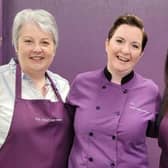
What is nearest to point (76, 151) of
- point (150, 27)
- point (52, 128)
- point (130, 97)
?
point (52, 128)

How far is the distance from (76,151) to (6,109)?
0.26 m

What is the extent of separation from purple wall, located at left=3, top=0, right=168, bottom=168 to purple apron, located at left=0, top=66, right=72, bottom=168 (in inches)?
16.8

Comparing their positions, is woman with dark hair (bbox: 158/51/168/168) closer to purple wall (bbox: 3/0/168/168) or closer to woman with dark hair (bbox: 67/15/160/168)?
woman with dark hair (bbox: 67/15/160/168)

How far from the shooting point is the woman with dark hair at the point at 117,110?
130 cm

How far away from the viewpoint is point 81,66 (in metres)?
1.83

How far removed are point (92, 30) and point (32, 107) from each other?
557 millimetres

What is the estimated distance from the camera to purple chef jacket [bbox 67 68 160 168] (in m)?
1.30

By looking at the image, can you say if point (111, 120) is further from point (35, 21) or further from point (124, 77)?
point (35, 21)

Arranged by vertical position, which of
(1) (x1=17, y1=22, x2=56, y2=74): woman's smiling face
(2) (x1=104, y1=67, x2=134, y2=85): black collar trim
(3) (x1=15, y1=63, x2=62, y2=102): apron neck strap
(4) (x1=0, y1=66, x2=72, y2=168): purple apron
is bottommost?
(4) (x1=0, y1=66, x2=72, y2=168): purple apron

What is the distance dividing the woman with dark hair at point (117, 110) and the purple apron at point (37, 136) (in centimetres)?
5

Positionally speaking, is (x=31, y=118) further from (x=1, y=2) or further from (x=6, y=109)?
(x=1, y=2)

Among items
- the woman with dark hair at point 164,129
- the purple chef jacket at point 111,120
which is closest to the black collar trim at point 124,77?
the purple chef jacket at point 111,120

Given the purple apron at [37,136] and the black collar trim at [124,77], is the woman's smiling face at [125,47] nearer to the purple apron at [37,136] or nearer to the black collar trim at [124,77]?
the black collar trim at [124,77]

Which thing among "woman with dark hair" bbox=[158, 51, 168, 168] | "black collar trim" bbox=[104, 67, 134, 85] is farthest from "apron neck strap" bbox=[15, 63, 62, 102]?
"woman with dark hair" bbox=[158, 51, 168, 168]
